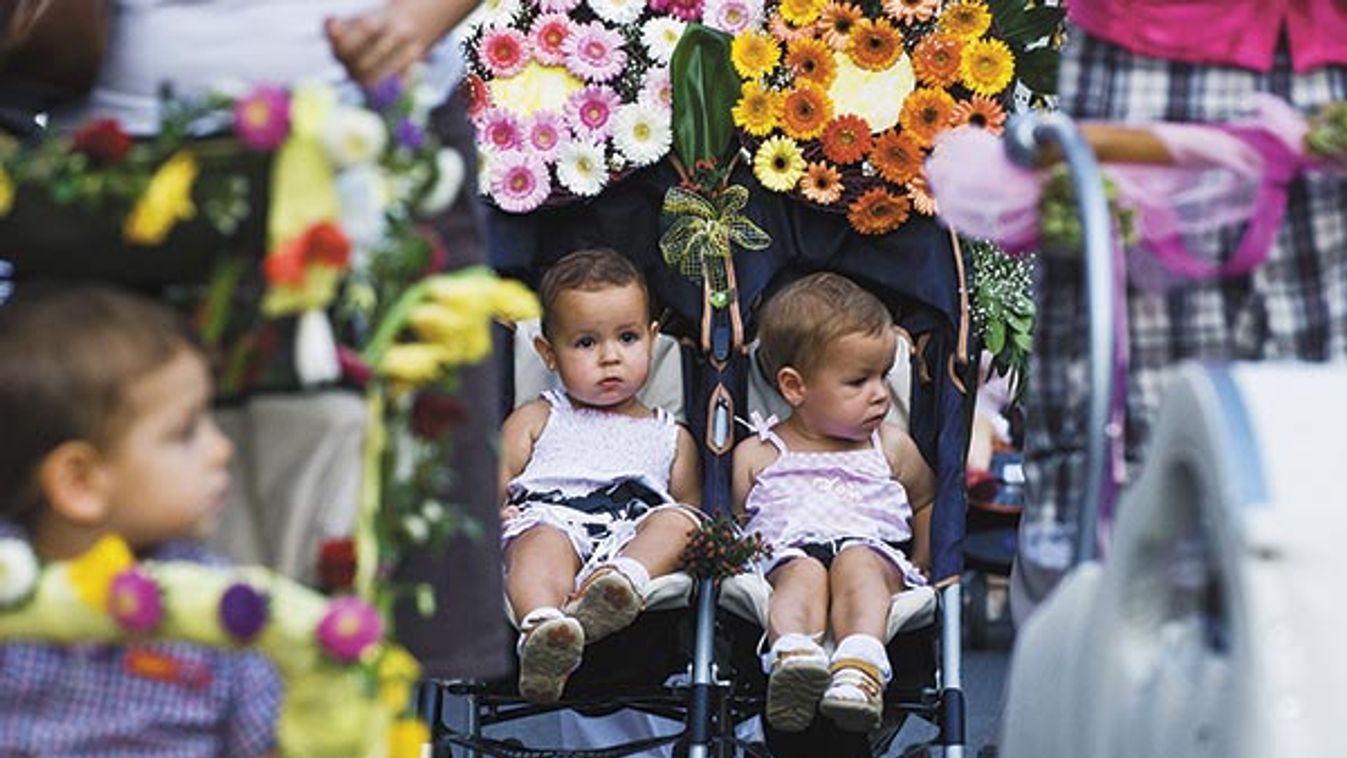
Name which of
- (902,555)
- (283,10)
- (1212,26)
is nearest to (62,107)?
(283,10)

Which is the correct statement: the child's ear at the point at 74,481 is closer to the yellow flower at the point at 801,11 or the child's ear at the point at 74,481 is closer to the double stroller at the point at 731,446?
the double stroller at the point at 731,446

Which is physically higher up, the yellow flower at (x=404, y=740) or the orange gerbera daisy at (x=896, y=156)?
the orange gerbera daisy at (x=896, y=156)

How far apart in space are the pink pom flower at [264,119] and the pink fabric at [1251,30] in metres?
1.40

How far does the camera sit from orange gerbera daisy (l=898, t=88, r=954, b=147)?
17.0ft

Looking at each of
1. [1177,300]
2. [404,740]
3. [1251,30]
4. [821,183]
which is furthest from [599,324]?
[404,740]

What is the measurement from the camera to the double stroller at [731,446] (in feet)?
16.1

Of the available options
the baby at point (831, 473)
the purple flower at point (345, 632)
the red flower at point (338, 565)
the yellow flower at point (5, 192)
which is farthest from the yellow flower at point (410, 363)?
the baby at point (831, 473)

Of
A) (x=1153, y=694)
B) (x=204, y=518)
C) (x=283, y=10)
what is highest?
(x=283, y=10)

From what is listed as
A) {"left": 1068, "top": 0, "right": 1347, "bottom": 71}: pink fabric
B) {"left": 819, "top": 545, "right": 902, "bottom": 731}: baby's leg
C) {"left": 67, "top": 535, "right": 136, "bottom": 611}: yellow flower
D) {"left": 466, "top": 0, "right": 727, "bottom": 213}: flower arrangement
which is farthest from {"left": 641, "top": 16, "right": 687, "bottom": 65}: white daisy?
{"left": 67, "top": 535, "right": 136, "bottom": 611}: yellow flower

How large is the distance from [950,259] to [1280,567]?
110 inches

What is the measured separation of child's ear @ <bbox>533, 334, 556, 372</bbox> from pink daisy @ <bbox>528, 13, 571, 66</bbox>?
578 mm

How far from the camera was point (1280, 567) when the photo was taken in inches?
100.0

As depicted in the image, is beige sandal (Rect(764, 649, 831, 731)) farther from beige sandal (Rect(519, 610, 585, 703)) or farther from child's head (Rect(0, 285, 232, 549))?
child's head (Rect(0, 285, 232, 549))

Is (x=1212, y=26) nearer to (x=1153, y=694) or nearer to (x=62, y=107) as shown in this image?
(x=1153, y=694)
